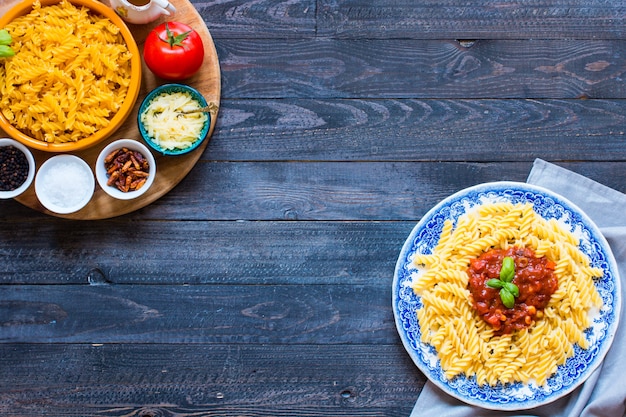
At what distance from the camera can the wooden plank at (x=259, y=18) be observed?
2801 millimetres

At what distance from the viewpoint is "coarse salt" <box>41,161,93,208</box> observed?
8.43 feet

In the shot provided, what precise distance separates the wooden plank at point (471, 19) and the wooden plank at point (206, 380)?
1362 mm

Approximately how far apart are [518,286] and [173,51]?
1.60 m

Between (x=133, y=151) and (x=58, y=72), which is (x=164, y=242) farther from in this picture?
(x=58, y=72)

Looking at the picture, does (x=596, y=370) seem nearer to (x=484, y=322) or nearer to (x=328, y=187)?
(x=484, y=322)

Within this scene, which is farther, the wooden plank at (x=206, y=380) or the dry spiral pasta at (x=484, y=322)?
the wooden plank at (x=206, y=380)

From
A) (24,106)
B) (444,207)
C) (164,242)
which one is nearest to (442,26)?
(444,207)

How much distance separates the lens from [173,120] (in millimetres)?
2607

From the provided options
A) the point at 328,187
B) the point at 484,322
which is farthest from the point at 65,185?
the point at 484,322

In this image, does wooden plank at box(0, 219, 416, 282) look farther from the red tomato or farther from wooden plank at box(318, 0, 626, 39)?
wooden plank at box(318, 0, 626, 39)

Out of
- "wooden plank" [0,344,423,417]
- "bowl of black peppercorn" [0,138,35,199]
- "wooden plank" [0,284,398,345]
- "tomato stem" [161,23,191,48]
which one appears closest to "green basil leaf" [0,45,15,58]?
"bowl of black peppercorn" [0,138,35,199]

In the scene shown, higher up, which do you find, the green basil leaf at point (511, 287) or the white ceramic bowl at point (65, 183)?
the white ceramic bowl at point (65, 183)

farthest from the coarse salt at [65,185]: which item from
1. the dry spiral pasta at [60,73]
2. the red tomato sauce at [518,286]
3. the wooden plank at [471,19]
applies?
the red tomato sauce at [518,286]

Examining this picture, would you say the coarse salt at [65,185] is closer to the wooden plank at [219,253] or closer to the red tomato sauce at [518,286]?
the wooden plank at [219,253]
